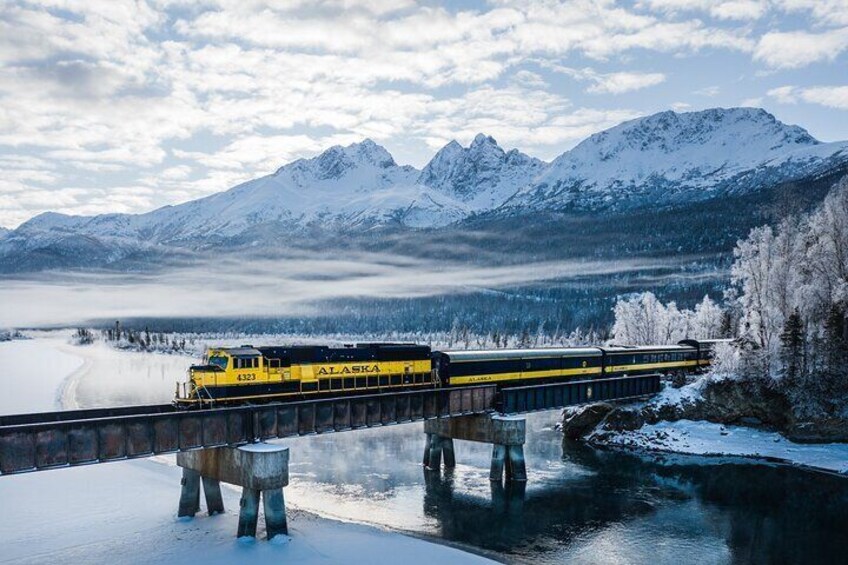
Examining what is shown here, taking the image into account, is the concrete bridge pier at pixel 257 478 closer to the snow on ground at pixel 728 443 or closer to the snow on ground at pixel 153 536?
the snow on ground at pixel 153 536

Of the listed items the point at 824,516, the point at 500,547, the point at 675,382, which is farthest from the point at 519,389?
the point at 675,382

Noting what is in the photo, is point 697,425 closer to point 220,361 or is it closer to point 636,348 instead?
point 636,348

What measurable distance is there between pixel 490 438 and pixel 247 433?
2539 centimetres

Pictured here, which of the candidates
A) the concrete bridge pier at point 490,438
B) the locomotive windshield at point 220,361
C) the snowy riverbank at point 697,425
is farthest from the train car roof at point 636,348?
the locomotive windshield at point 220,361

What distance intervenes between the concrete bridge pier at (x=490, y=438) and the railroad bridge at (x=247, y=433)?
3.6 inches

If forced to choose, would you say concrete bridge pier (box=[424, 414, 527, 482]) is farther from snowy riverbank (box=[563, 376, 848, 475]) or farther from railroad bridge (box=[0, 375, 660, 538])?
snowy riverbank (box=[563, 376, 848, 475])

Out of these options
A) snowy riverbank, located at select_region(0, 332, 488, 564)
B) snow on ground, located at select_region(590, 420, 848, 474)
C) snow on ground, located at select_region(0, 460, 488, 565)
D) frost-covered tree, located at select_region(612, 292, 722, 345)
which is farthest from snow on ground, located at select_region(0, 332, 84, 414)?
frost-covered tree, located at select_region(612, 292, 722, 345)

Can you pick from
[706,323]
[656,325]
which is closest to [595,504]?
[656,325]

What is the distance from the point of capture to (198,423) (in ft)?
135

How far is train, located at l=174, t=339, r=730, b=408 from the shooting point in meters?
44.8

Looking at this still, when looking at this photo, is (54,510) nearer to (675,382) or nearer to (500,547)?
(500,547)

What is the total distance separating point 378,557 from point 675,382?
2301 inches

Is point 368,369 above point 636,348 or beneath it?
beneath

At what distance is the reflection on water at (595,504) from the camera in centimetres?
4453
